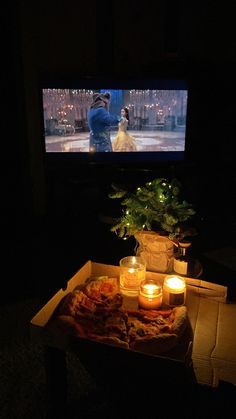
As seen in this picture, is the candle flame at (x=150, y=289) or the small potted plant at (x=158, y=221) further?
the small potted plant at (x=158, y=221)

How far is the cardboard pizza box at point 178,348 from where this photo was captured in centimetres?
96

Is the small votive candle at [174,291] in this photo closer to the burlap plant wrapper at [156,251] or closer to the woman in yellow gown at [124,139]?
the burlap plant wrapper at [156,251]

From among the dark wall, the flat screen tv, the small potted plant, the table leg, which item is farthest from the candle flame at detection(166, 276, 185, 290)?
the flat screen tv

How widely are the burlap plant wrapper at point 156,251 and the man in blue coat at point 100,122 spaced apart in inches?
103

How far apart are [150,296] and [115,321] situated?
142 mm

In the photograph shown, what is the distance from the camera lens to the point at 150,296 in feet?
3.89

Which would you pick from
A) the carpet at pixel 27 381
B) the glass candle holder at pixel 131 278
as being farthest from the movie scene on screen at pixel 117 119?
the glass candle holder at pixel 131 278

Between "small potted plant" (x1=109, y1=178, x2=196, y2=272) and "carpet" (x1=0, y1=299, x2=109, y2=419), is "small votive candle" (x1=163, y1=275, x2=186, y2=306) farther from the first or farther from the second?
"carpet" (x1=0, y1=299, x2=109, y2=419)

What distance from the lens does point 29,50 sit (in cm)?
357

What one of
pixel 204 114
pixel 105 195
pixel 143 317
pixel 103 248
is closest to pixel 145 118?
pixel 204 114

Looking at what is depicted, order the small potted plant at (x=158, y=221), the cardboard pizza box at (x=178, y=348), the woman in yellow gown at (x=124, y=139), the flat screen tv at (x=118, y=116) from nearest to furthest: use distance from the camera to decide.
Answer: the cardboard pizza box at (x=178, y=348) < the small potted plant at (x=158, y=221) < the flat screen tv at (x=118, y=116) < the woman in yellow gown at (x=124, y=139)

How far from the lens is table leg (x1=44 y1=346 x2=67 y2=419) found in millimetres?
1110

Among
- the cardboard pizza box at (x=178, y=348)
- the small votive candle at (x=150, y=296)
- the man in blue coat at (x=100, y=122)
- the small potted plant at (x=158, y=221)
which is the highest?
the man in blue coat at (x=100, y=122)

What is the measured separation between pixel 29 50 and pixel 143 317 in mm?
3180
